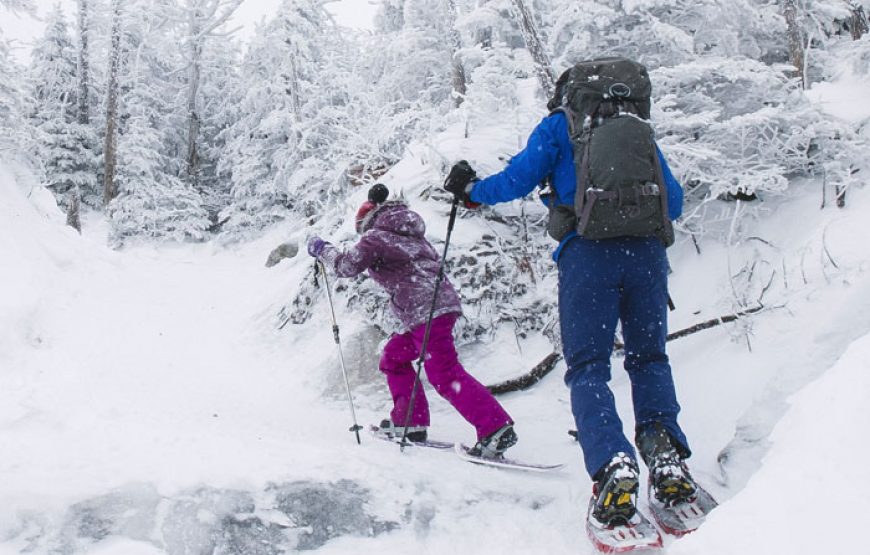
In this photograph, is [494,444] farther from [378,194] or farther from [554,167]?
[378,194]

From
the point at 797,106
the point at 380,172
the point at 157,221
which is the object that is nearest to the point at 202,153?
the point at 157,221

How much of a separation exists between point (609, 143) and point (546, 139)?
434 millimetres

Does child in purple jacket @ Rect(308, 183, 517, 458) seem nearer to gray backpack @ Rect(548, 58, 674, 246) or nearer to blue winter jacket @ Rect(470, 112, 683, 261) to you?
blue winter jacket @ Rect(470, 112, 683, 261)

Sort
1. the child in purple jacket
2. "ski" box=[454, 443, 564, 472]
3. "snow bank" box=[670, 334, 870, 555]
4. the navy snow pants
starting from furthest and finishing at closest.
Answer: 1. the child in purple jacket
2. "ski" box=[454, 443, 564, 472]
3. the navy snow pants
4. "snow bank" box=[670, 334, 870, 555]

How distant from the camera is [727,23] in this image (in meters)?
7.29

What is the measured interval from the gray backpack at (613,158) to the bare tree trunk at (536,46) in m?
3.96

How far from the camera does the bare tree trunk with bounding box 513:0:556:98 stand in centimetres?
704

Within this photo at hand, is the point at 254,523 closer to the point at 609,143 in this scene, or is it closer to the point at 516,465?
the point at 516,465

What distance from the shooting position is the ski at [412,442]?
4559 millimetres

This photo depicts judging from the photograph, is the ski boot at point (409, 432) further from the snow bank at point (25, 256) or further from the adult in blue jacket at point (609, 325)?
the snow bank at point (25, 256)

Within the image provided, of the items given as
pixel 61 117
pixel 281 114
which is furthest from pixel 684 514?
pixel 61 117

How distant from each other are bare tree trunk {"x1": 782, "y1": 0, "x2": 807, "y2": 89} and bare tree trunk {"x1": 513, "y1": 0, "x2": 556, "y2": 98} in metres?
5.15

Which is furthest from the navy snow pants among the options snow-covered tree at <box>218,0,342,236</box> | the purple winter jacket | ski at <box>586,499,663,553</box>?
snow-covered tree at <box>218,0,342,236</box>

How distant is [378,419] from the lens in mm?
5586
